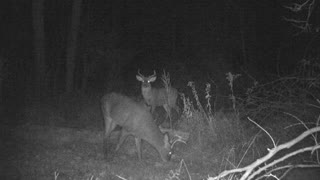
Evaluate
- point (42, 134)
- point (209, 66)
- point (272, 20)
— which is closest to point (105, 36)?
point (209, 66)

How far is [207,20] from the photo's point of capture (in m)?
28.0

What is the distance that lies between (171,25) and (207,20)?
2411 mm

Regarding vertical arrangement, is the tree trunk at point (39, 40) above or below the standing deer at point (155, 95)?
above

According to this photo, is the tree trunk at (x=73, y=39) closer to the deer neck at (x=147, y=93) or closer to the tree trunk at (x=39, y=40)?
the tree trunk at (x=39, y=40)

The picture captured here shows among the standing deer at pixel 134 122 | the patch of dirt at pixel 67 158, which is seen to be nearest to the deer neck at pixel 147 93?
the patch of dirt at pixel 67 158

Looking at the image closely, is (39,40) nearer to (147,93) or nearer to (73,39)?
(73,39)

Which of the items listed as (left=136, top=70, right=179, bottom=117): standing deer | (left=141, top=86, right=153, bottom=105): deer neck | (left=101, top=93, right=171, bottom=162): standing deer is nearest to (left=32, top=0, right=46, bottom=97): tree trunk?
(left=136, top=70, right=179, bottom=117): standing deer

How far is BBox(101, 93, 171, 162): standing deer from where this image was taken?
10328 millimetres

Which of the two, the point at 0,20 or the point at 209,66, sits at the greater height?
the point at 0,20

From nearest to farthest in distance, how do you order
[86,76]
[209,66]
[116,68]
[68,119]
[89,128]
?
[89,128]
[68,119]
[86,76]
[116,68]
[209,66]

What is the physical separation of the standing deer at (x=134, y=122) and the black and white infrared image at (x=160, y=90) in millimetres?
26

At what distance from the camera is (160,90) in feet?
53.6

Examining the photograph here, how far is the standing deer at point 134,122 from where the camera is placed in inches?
407

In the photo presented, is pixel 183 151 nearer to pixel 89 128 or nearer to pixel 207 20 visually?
pixel 89 128
